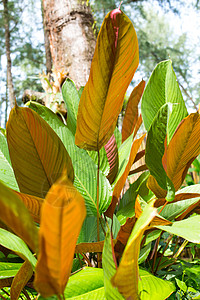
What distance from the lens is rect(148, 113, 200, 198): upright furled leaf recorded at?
0.43 meters

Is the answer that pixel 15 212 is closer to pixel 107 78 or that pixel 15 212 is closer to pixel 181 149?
pixel 107 78

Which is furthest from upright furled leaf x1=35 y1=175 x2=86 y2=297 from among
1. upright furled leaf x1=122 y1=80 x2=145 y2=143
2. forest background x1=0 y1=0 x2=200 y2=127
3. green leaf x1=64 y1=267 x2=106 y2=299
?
forest background x1=0 y1=0 x2=200 y2=127

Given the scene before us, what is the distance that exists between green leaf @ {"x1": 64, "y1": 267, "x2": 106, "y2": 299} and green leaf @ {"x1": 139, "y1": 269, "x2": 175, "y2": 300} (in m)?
0.06

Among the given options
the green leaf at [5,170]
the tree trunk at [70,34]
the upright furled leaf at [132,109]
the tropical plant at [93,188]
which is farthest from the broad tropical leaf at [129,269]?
the tree trunk at [70,34]

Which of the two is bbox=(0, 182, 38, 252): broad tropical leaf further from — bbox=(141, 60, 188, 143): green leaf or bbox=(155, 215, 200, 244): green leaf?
bbox=(141, 60, 188, 143): green leaf

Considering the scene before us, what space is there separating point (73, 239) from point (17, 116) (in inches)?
8.9

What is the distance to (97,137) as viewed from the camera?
0.43 meters

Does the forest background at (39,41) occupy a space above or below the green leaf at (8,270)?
above

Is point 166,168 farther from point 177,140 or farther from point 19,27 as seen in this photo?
point 19,27

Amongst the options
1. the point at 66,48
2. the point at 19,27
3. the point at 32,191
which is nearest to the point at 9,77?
the point at 19,27

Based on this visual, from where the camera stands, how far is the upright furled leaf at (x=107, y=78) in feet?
1.06

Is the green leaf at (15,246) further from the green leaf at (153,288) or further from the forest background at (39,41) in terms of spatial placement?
the forest background at (39,41)

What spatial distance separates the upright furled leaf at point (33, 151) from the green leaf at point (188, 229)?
17 centimetres

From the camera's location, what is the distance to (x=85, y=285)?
0.35 metres
